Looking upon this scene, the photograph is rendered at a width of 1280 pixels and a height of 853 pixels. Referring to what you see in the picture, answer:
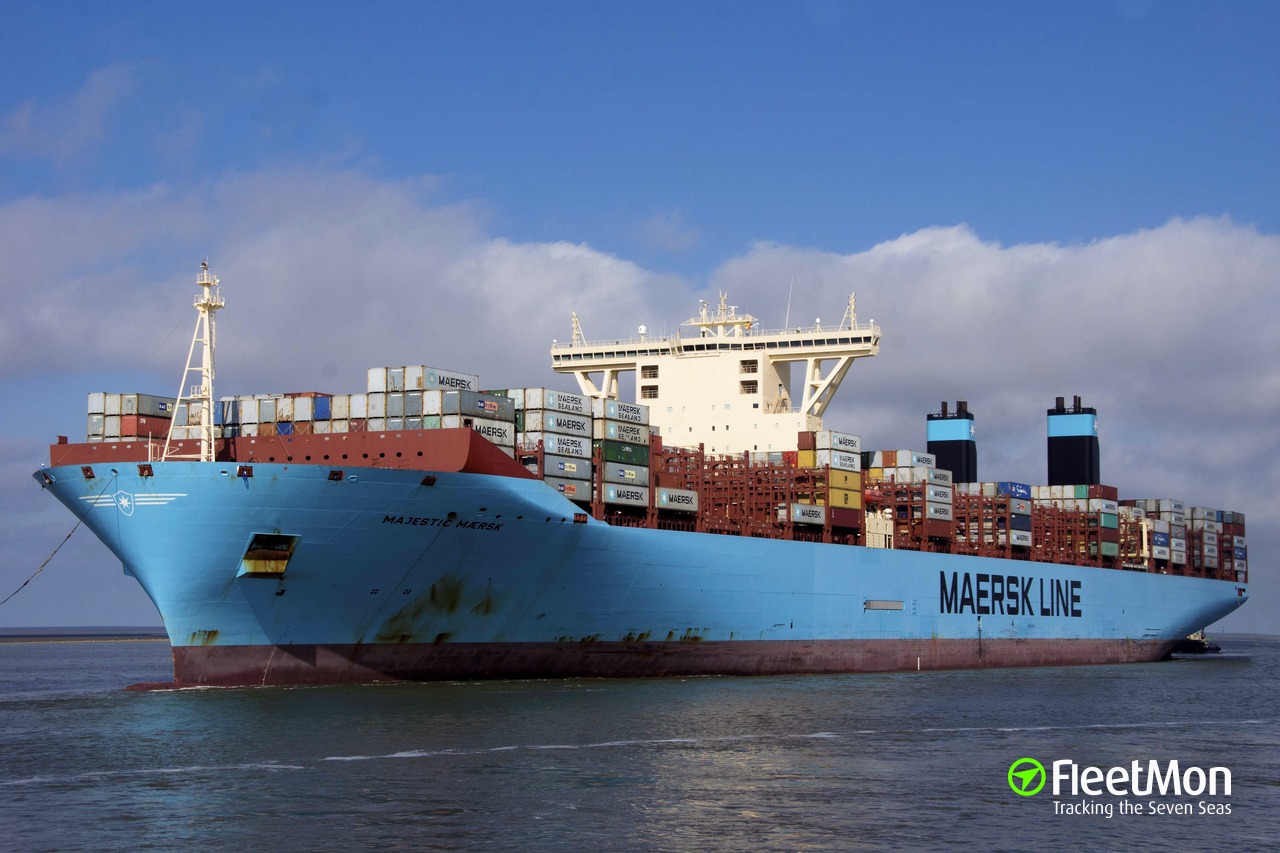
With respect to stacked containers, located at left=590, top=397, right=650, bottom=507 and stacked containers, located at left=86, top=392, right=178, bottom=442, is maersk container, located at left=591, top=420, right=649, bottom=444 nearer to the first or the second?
stacked containers, located at left=590, top=397, right=650, bottom=507

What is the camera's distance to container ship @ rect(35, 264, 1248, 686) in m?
33.1

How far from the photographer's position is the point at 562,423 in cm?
3878

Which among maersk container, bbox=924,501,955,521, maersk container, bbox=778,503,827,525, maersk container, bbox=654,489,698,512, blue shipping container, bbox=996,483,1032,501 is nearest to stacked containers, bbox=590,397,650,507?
maersk container, bbox=654,489,698,512

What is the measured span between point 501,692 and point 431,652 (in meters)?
2.25

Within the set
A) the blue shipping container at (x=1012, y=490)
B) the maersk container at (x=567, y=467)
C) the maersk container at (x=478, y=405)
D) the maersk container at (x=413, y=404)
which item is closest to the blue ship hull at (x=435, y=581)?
the maersk container at (x=567, y=467)

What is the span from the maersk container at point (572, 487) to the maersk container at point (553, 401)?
2.03m

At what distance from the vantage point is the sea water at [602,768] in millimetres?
19016

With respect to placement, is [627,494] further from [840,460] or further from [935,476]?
[935,476]

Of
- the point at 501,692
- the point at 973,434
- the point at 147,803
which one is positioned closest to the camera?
the point at 147,803

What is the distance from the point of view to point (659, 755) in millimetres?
25672

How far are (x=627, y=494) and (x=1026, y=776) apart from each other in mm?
18251

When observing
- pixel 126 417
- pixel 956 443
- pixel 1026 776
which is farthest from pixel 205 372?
pixel 956 443

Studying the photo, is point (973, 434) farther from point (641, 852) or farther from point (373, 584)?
point (641, 852)

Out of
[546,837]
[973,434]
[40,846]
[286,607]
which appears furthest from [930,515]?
[40,846]
